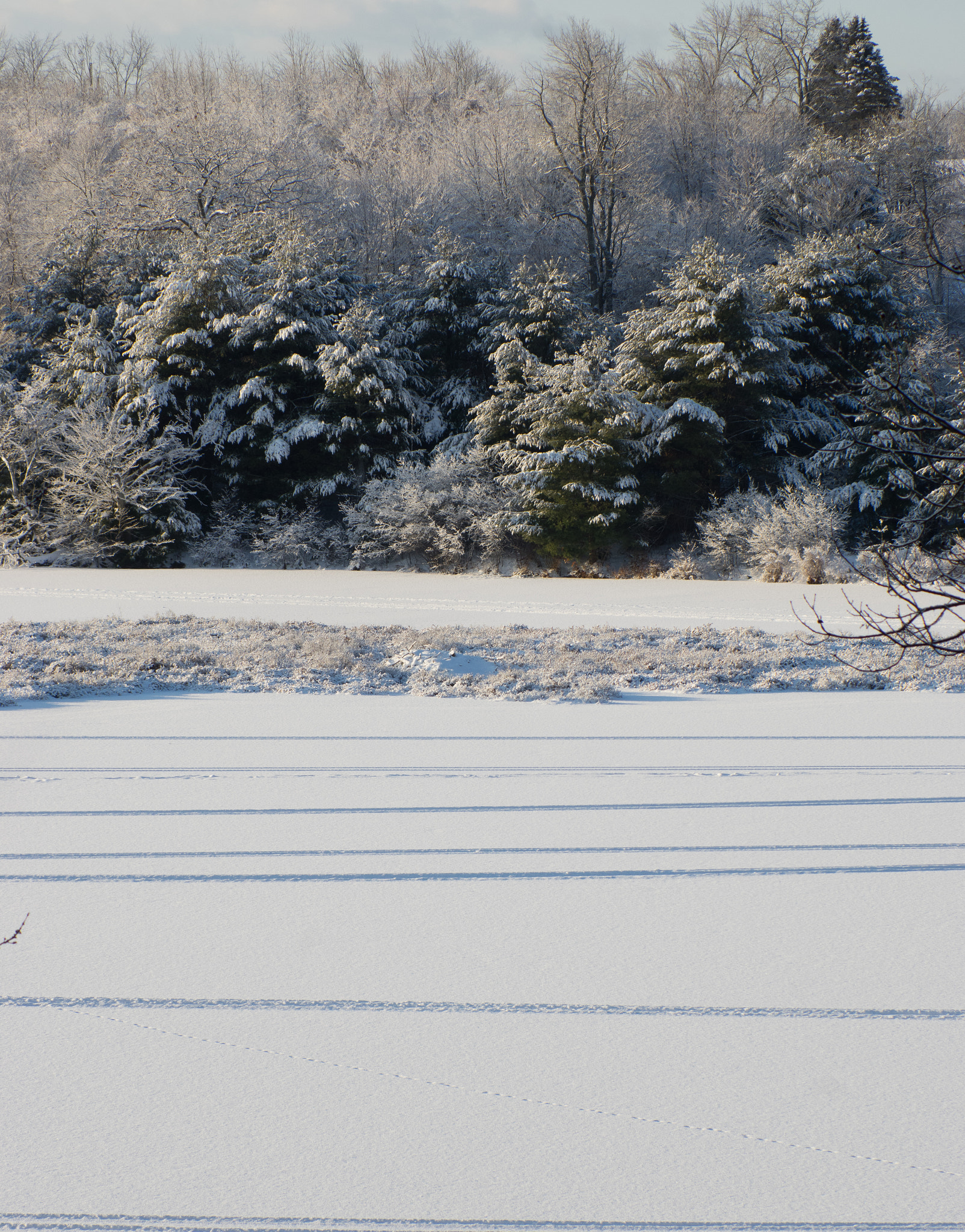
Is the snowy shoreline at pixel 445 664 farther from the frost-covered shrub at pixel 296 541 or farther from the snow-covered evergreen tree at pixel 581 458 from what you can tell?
the frost-covered shrub at pixel 296 541

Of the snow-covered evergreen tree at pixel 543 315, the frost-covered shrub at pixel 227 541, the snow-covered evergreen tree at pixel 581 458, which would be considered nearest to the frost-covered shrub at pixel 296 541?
the frost-covered shrub at pixel 227 541

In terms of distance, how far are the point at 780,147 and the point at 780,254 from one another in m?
12.9

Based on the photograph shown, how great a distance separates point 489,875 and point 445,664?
4.59m

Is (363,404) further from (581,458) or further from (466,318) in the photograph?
(581,458)

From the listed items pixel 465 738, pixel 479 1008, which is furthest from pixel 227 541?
pixel 479 1008

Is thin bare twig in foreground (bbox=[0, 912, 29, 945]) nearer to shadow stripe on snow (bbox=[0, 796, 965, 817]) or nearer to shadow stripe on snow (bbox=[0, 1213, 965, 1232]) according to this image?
shadow stripe on snow (bbox=[0, 1213, 965, 1232])

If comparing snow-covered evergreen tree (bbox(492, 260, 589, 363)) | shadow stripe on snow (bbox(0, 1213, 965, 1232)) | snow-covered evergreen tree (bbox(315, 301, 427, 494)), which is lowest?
shadow stripe on snow (bbox(0, 1213, 965, 1232))

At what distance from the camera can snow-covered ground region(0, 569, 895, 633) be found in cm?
1212

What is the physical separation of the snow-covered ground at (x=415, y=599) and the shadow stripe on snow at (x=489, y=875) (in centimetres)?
626

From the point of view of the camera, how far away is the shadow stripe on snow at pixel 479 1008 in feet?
9.48

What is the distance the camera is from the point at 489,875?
13.3ft

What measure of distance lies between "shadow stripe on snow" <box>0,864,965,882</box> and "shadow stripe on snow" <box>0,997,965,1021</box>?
1009 millimetres

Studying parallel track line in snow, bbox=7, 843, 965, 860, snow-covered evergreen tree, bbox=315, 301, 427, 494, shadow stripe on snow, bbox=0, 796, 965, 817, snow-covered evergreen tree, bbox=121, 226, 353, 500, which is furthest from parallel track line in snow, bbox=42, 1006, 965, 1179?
snow-covered evergreen tree, bbox=121, 226, 353, 500

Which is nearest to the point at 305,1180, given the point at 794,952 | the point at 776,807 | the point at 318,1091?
the point at 318,1091
